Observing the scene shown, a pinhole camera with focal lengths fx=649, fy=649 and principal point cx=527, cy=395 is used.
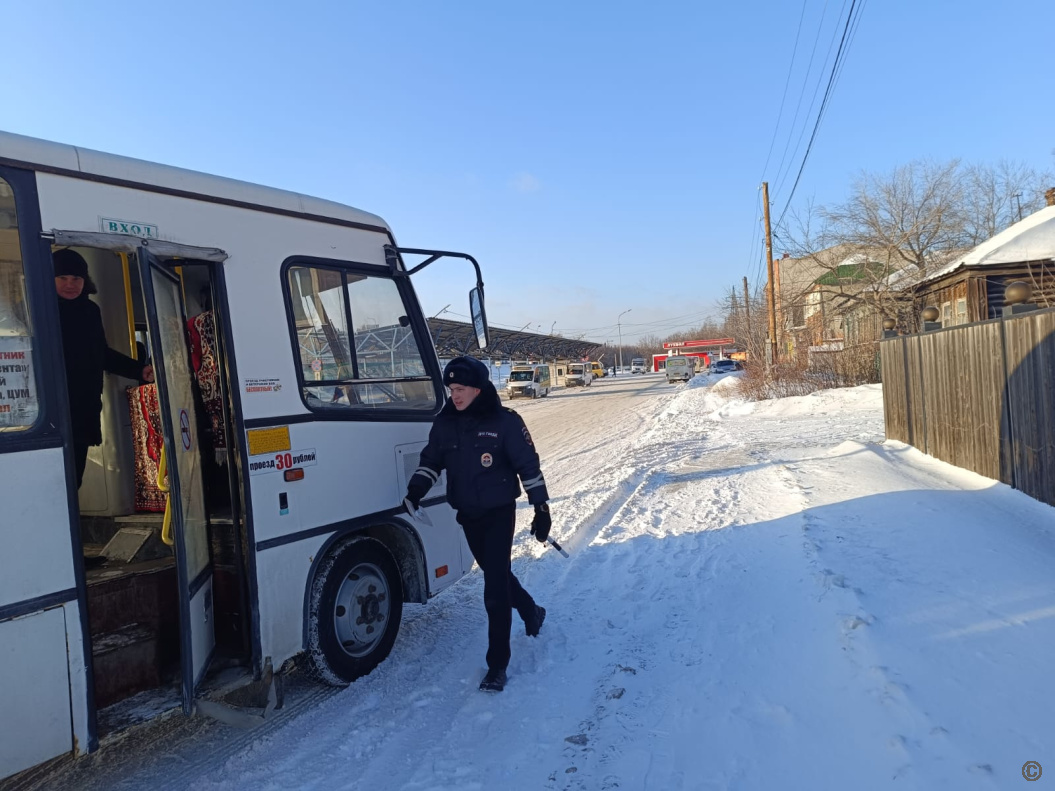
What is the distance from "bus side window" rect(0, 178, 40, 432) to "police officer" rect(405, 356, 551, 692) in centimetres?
203

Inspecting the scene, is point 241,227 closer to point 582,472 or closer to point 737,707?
point 737,707

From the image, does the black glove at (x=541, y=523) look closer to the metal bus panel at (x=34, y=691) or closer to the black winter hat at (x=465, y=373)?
the black winter hat at (x=465, y=373)

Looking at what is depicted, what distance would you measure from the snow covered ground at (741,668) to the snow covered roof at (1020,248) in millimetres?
16059

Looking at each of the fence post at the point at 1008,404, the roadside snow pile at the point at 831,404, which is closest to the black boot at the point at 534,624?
the fence post at the point at 1008,404

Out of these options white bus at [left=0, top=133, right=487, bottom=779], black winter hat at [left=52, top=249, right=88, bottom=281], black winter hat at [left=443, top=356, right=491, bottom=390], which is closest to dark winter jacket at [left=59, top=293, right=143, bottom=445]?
black winter hat at [left=52, top=249, right=88, bottom=281]

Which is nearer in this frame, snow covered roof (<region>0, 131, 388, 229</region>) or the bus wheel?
snow covered roof (<region>0, 131, 388, 229</region>)

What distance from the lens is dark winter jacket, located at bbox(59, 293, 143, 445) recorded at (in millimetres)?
3340

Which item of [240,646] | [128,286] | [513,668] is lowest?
[513,668]

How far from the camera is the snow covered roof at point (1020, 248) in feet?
63.3

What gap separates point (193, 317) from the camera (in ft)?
12.9

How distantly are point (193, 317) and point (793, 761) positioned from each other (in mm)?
3971

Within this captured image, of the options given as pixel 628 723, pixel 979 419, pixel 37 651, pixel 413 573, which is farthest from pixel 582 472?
pixel 37 651

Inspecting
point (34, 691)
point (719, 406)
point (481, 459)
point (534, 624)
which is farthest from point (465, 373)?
point (719, 406)

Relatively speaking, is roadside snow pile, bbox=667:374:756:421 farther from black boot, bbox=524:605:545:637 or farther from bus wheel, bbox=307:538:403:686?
bus wheel, bbox=307:538:403:686
